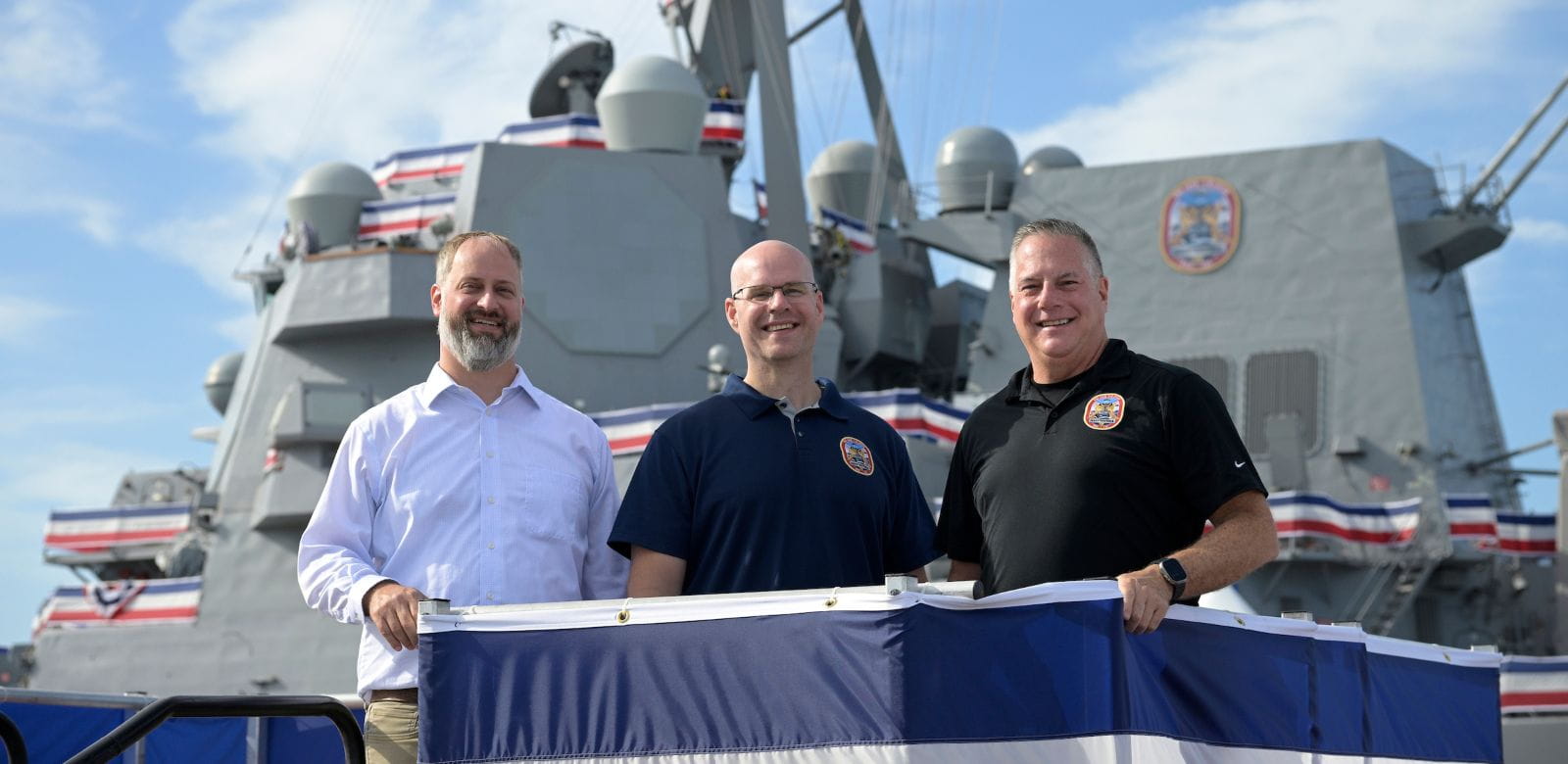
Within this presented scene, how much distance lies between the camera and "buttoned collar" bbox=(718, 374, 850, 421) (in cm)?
383

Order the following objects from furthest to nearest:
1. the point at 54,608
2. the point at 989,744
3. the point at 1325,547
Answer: the point at 54,608 → the point at 1325,547 → the point at 989,744

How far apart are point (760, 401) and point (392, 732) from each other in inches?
45.9

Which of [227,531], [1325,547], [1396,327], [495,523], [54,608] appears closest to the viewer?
[495,523]

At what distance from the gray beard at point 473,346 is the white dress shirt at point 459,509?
2.9 inches

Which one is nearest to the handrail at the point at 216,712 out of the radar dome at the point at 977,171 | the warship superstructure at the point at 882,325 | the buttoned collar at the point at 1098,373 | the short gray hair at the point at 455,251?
the short gray hair at the point at 455,251

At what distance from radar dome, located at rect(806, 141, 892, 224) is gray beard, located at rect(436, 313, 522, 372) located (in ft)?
67.3

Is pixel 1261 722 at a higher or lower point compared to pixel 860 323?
lower

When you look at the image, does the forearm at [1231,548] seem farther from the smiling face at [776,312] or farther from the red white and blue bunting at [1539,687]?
the red white and blue bunting at [1539,687]

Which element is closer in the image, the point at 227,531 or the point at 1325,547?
the point at 1325,547

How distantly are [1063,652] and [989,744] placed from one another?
23 cm

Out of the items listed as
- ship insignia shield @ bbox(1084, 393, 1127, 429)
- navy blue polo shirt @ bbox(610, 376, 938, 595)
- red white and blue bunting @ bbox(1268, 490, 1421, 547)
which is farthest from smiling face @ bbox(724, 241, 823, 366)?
red white and blue bunting @ bbox(1268, 490, 1421, 547)

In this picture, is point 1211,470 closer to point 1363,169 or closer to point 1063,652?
point 1063,652

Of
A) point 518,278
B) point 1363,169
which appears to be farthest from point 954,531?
point 1363,169

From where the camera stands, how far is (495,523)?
3.75 m
